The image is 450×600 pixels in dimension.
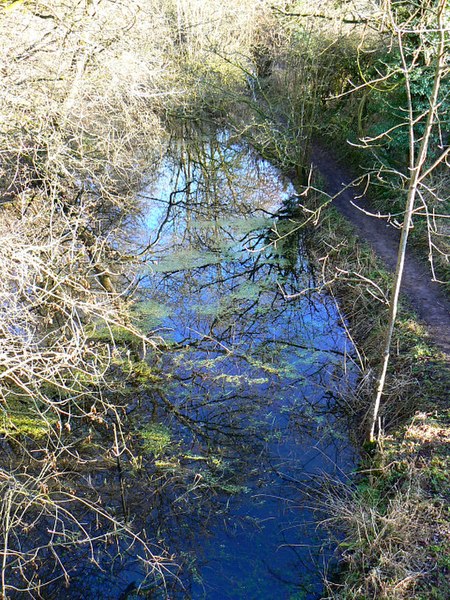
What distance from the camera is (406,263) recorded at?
8.92 metres

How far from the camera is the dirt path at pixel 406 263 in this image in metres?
7.28

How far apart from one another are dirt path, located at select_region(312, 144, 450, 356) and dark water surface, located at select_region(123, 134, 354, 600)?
1.16 m

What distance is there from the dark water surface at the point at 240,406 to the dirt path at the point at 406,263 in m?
1.16

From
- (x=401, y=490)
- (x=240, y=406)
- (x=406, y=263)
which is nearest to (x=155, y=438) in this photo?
(x=240, y=406)

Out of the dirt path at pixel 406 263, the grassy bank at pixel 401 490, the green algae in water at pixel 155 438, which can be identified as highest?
the dirt path at pixel 406 263

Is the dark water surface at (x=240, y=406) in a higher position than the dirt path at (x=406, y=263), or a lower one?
lower


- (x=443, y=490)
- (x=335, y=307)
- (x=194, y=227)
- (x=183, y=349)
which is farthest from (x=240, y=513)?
(x=194, y=227)

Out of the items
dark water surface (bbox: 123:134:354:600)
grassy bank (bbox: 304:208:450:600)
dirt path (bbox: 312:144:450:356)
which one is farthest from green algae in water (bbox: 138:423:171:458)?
dirt path (bbox: 312:144:450:356)

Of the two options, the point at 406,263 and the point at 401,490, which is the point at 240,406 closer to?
the point at 401,490

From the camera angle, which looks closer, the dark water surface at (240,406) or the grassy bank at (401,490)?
the grassy bank at (401,490)

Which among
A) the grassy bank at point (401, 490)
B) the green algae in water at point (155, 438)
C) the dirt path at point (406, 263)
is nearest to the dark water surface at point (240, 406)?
the green algae in water at point (155, 438)

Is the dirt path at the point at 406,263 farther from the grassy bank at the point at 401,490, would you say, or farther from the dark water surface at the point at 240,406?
the dark water surface at the point at 240,406

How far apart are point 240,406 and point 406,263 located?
4.13 metres

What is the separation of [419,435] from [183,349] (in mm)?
3532
